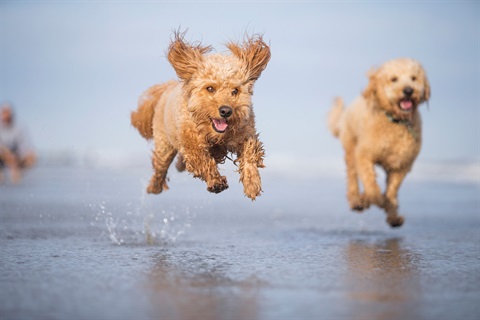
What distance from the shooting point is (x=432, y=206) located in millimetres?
12469

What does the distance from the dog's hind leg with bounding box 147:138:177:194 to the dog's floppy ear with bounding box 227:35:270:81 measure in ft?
4.85

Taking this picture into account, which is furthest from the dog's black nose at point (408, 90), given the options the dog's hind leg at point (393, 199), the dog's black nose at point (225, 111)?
the dog's black nose at point (225, 111)

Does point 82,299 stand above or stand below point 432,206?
below

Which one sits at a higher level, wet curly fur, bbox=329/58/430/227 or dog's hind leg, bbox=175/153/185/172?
wet curly fur, bbox=329/58/430/227

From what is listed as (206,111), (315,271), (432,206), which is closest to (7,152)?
(432,206)

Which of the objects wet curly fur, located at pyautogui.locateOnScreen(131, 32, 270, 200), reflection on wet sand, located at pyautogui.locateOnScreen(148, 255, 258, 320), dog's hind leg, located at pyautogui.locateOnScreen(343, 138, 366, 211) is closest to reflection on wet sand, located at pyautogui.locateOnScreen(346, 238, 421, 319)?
reflection on wet sand, located at pyautogui.locateOnScreen(148, 255, 258, 320)

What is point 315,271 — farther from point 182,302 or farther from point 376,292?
point 182,302

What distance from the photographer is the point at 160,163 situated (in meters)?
7.72

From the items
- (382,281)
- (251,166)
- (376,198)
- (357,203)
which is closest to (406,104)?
(376,198)

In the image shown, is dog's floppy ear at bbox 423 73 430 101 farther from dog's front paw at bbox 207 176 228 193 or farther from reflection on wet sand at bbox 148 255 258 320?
reflection on wet sand at bbox 148 255 258 320

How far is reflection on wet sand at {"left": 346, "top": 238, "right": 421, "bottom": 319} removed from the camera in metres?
4.04

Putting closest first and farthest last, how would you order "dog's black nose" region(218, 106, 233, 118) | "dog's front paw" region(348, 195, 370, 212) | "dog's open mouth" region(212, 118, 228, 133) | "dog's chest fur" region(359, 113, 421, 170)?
1. "dog's black nose" region(218, 106, 233, 118)
2. "dog's open mouth" region(212, 118, 228, 133)
3. "dog's chest fur" region(359, 113, 421, 170)
4. "dog's front paw" region(348, 195, 370, 212)

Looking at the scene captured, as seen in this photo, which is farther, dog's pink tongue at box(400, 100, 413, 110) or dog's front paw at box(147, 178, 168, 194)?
dog's pink tongue at box(400, 100, 413, 110)

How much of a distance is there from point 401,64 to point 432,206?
4368mm
